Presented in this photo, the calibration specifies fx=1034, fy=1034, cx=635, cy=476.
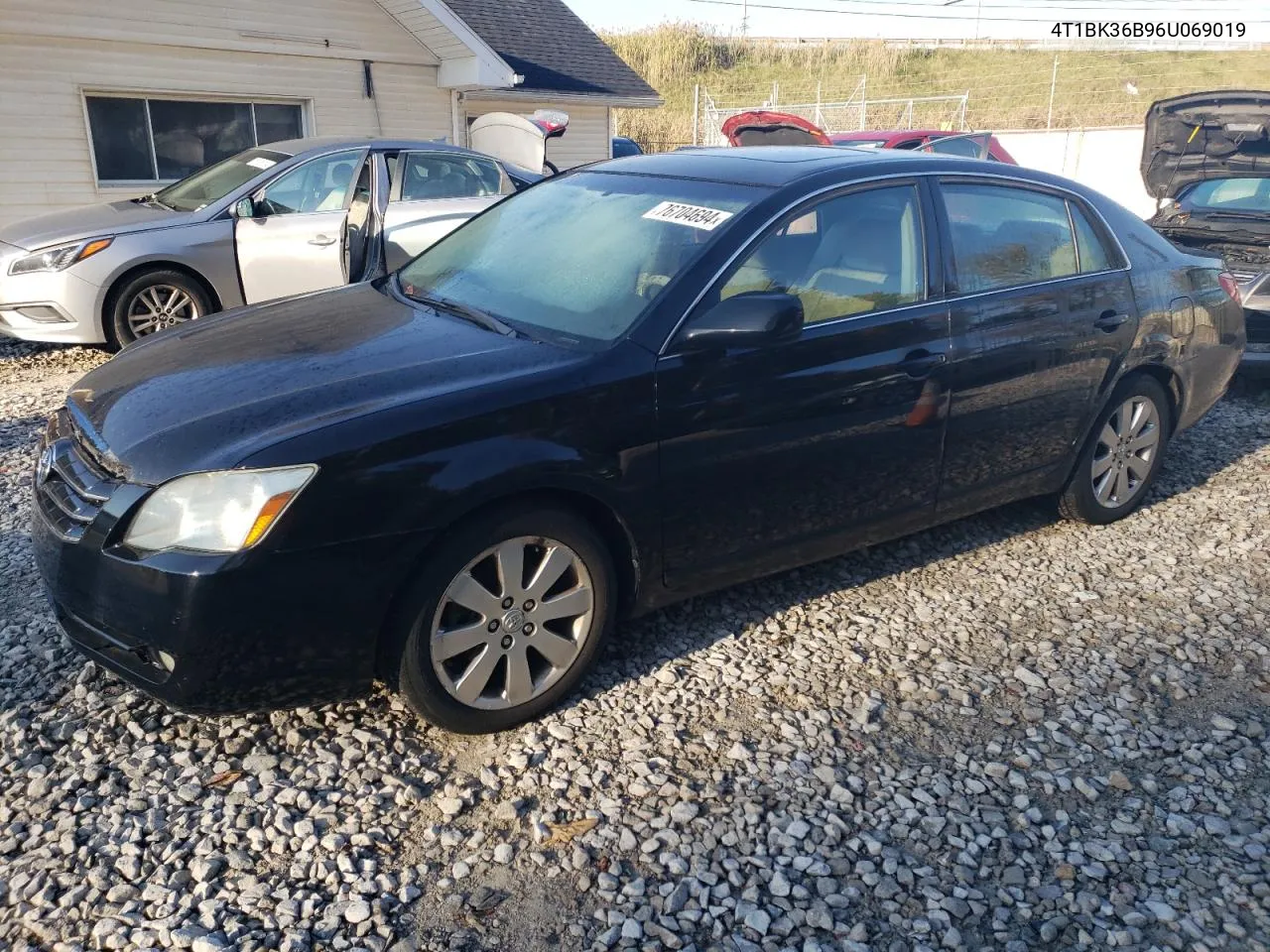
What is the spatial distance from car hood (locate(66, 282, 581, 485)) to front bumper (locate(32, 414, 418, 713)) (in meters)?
0.21

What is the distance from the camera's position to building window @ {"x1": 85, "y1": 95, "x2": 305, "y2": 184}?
11422 millimetres

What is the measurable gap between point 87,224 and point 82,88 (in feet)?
14.7

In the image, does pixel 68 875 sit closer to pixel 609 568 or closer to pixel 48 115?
pixel 609 568

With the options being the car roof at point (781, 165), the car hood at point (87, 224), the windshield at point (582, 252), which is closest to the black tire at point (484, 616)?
the windshield at point (582, 252)

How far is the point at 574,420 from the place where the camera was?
10.4 feet

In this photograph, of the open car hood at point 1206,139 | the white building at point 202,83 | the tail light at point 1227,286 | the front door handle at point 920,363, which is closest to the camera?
the front door handle at point 920,363

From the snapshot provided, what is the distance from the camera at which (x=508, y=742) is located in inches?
128

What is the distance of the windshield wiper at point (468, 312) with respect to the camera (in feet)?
11.6

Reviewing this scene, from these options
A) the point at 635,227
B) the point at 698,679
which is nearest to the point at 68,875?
the point at 698,679

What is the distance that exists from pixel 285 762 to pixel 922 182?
316 centimetres

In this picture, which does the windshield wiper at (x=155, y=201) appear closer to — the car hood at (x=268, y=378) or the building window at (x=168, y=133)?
the building window at (x=168, y=133)

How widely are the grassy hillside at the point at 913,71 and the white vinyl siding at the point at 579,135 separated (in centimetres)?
2025

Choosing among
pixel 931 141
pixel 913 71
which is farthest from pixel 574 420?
pixel 913 71

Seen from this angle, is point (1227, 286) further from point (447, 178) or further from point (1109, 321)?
point (447, 178)
